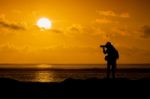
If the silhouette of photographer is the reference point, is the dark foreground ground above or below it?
below

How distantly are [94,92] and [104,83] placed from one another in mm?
2085

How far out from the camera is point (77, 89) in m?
25.2

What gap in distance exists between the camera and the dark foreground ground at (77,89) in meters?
23.7

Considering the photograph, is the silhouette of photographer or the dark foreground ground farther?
the silhouette of photographer

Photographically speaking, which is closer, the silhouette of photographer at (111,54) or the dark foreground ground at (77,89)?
the dark foreground ground at (77,89)

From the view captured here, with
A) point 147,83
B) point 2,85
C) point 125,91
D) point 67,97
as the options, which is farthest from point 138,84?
point 2,85

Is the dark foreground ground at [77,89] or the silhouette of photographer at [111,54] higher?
the silhouette of photographer at [111,54]

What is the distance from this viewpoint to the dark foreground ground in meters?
23.7

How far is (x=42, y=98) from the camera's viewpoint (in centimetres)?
2316

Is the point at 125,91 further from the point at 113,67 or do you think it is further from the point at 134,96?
the point at 113,67

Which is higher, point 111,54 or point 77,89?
point 111,54

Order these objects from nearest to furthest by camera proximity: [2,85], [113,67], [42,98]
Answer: [42,98], [2,85], [113,67]

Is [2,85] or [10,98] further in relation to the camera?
[2,85]

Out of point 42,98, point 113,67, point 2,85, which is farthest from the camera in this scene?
point 113,67
